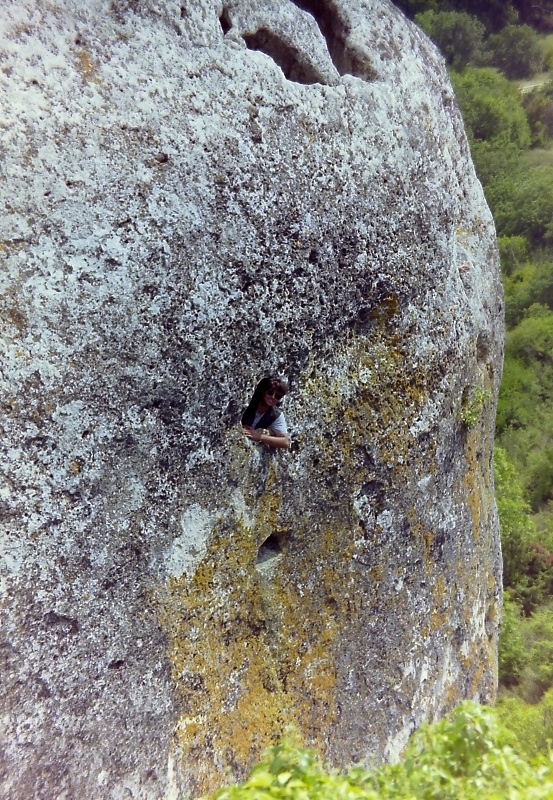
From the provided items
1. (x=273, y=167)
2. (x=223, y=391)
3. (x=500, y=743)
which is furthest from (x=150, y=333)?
(x=500, y=743)

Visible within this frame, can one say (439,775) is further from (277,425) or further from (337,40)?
(337,40)

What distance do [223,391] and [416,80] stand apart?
317 cm

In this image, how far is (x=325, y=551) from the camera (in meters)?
4.07

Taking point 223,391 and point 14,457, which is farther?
point 223,391

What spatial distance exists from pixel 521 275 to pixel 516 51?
14.6 meters

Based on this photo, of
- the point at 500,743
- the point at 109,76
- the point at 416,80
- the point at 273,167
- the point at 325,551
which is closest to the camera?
the point at 500,743

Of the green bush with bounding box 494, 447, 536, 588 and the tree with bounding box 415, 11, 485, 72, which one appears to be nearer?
the green bush with bounding box 494, 447, 536, 588

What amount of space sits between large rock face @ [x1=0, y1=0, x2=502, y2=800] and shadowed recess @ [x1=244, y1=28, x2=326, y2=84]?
0.07 ft

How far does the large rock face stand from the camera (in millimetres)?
2947

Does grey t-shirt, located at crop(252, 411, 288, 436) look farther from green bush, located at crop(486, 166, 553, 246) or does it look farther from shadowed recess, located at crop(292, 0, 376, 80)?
green bush, located at crop(486, 166, 553, 246)

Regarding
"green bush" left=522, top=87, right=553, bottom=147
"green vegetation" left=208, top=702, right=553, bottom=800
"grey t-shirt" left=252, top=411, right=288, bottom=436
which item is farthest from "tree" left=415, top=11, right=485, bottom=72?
"green vegetation" left=208, top=702, right=553, bottom=800

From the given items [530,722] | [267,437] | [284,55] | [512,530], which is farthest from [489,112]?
[267,437]

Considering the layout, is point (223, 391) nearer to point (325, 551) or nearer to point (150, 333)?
→ point (150, 333)

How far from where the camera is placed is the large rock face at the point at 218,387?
9.67ft
